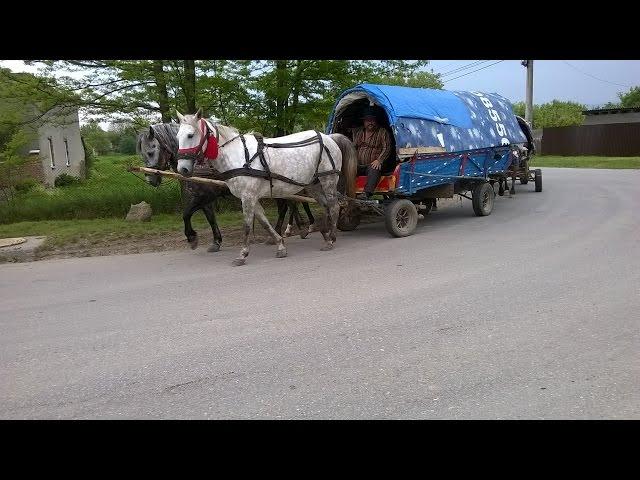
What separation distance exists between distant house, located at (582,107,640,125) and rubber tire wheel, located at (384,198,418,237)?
38611 mm

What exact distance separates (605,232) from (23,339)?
360 inches

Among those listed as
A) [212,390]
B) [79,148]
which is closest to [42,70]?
[212,390]

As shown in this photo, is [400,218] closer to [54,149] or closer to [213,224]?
[213,224]

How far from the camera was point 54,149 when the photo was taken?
2320cm

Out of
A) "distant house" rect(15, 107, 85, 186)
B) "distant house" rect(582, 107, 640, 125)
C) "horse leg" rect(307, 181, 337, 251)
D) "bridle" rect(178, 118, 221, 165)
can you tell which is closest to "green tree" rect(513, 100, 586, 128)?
"distant house" rect(582, 107, 640, 125)

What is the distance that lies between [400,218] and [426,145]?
1.52m

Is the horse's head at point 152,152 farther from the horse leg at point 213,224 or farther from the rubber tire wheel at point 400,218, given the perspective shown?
the rubber tire wheel at point 400,218

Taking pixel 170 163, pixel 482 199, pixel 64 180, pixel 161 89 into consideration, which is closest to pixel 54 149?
pixel 64 180

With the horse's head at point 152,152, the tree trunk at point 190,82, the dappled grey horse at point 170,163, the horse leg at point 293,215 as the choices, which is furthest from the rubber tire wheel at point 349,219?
the tree trunk at point 190,82

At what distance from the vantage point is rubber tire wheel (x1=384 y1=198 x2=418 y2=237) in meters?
9.39

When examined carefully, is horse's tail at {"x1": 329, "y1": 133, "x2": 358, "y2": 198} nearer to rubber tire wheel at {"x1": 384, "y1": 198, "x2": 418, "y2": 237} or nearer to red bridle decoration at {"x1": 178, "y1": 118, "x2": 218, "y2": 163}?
rubber tire wheel at {"x1": 384, "y1": 198, "x2": 418, "y2": 237}

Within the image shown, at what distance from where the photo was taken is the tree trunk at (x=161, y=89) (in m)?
10.9

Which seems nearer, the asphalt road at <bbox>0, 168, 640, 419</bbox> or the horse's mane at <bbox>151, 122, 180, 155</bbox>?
the asphalt road at <bbox>0, 168, 640, 419</bbox>

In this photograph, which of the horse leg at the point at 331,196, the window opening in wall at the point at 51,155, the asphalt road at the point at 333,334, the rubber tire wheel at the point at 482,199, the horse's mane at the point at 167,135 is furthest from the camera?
the window opening in wall at the point at 51,155
